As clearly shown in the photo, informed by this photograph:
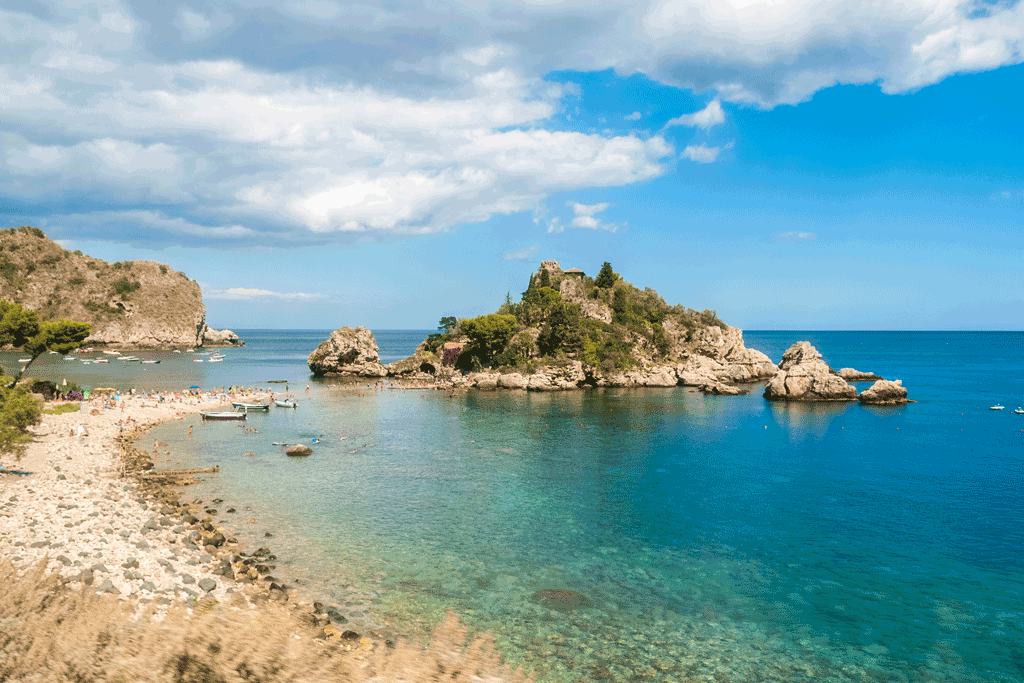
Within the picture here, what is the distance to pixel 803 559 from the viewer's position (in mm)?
23312

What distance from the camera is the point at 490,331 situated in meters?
87.8

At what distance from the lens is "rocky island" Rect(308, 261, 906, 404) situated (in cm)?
8112

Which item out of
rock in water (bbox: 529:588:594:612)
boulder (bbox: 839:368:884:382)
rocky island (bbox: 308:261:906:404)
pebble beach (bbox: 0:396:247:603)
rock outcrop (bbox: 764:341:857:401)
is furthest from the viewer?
boulder (bbox: 839:368:884:382)

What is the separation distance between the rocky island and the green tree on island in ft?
155

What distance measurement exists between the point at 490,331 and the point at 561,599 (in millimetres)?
69407

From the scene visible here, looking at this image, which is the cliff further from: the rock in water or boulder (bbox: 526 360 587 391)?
the rock in water

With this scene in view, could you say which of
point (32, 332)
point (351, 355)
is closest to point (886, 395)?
point (351, 355)

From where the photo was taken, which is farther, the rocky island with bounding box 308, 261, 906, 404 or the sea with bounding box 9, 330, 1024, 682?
the rocky island with bounding box 308, 261, 906, 404

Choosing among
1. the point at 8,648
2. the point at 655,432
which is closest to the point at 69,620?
the point at 8,648

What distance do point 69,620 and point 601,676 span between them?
43.7ft

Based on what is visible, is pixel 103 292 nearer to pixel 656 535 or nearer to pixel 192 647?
pixel 656 535

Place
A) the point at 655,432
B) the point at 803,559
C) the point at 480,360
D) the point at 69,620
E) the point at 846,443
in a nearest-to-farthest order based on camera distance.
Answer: the point at 69,620 < the point at 803,559 < the point at 846,443 < the point at 655,432 < the point at 480,360

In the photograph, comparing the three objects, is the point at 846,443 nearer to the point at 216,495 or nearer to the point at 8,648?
the point at 216,495

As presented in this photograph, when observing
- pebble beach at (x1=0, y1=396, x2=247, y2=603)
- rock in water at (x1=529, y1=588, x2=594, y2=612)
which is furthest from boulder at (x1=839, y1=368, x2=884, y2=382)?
pebble beach at (x1=0, y1=396, x2=247, y2=603)
